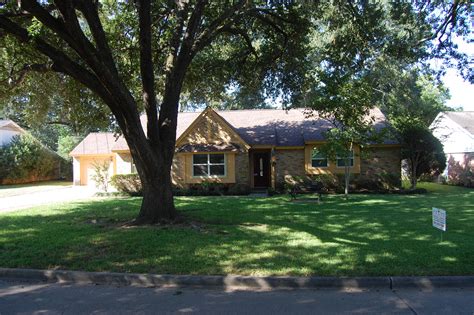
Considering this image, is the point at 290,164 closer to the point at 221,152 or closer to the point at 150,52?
the point at 221,152

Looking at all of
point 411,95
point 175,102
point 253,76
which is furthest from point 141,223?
point 411,95

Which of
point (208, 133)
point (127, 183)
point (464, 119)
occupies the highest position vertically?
point (464, 119)

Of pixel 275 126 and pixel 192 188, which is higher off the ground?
pixel 275 126

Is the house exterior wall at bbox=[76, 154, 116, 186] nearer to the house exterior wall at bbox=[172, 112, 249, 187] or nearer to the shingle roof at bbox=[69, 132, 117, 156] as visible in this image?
the shingle roof at bbox=[69, 132, 117, 156]

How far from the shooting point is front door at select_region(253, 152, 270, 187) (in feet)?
82.7

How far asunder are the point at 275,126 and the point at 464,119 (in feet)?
49.4

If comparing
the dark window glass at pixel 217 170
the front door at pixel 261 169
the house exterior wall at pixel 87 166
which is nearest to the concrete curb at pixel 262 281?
the dark window glass at pixel 217 170

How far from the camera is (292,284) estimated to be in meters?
6.12

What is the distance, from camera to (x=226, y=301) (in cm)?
560

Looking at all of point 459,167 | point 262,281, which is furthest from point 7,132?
point 262,281

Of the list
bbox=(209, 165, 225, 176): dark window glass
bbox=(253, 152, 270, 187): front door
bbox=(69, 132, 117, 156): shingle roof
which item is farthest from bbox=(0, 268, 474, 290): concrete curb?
bbox=(69, 132, 117, 156): shingle roof

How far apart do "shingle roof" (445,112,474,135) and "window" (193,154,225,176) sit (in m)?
17.2

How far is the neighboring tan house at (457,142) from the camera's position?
27.7 metres

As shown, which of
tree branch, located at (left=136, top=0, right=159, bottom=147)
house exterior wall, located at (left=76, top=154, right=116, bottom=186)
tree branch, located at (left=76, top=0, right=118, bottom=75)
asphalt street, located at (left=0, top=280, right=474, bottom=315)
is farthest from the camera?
house exterior wall, located at (left=76, top=154, right=116, bottom=186)
